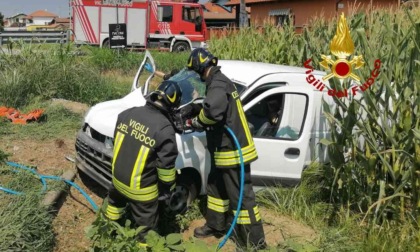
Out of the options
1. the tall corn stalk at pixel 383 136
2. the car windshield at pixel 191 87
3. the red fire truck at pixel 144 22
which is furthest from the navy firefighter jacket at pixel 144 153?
the red fire truck at pixel 144 22

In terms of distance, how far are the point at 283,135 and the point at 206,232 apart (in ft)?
4.37

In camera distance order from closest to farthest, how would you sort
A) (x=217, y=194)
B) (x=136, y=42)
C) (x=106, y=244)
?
(x=106, y=244) < (x=217, y=194) < (x=136, y=42)

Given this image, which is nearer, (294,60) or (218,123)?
(218,123)

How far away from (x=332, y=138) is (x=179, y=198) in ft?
5.44

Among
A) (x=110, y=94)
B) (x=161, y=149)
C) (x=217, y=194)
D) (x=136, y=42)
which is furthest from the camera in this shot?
(x=136, y=42)

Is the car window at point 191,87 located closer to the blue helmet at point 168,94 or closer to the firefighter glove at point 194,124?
the firefighter glove at point 194,124

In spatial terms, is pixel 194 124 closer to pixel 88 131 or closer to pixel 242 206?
pixel 242 206

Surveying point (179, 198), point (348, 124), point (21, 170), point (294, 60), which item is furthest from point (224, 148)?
point (294, 60)

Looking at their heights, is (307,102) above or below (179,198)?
above

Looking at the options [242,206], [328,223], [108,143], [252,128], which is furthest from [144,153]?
[328,223]

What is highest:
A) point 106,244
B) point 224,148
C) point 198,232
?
point 224,148

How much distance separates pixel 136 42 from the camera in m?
24.7

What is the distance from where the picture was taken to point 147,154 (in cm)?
397

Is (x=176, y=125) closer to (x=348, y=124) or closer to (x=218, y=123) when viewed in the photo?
(x=218, y=123)
